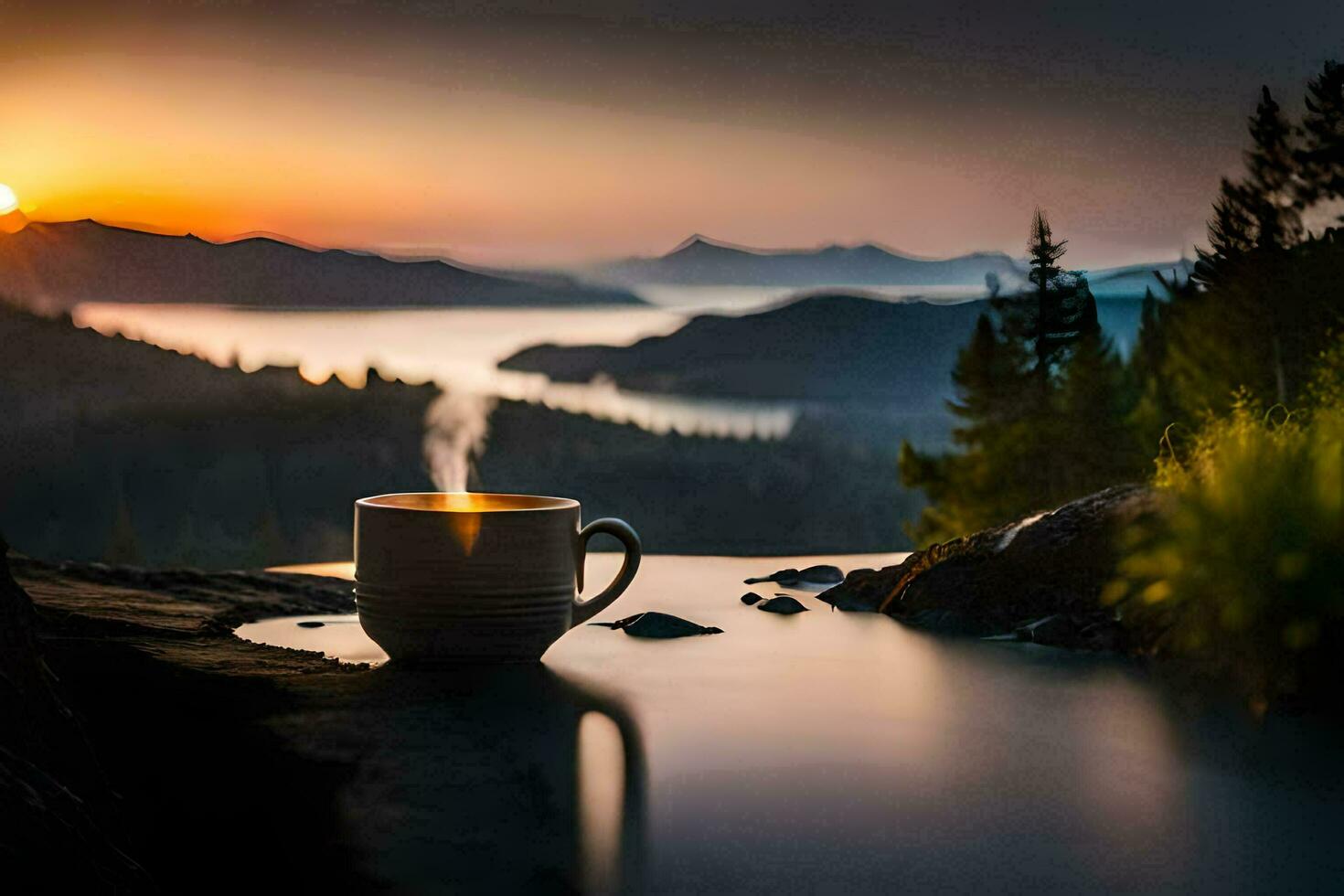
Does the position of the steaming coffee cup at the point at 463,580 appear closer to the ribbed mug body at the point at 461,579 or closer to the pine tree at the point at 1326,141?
the ribbed mug body at the point at 461,579

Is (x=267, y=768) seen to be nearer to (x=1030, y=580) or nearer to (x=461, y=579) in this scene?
(x=461, y=579)

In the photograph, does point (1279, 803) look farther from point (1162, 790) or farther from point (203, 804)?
point (203, 804)

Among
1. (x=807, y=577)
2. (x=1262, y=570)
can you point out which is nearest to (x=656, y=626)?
(x=807, y=577)

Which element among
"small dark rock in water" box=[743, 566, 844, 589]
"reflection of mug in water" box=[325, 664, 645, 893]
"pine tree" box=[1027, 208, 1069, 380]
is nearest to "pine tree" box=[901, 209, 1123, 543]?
"pine tree" box=[1027, 208, 1069, 380]

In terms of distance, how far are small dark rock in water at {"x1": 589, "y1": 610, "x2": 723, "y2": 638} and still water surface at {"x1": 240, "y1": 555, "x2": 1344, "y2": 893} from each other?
11 centimetres

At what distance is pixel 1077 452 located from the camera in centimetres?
1728

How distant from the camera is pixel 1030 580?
3357 millimetres

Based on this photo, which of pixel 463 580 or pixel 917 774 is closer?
pixel 917 774

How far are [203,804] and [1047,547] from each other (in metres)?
2.26

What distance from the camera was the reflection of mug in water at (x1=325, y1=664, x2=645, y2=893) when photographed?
4.78 feet

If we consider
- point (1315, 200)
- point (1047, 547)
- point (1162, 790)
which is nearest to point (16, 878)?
point (1162, 790)

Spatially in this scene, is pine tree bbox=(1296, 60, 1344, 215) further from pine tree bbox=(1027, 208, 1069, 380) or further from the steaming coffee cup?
the steaming coffee cup

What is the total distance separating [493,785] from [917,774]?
1.82 feet

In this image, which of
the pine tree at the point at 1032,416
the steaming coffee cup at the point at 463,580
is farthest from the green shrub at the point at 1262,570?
the pine tree at the point at 1032,416
